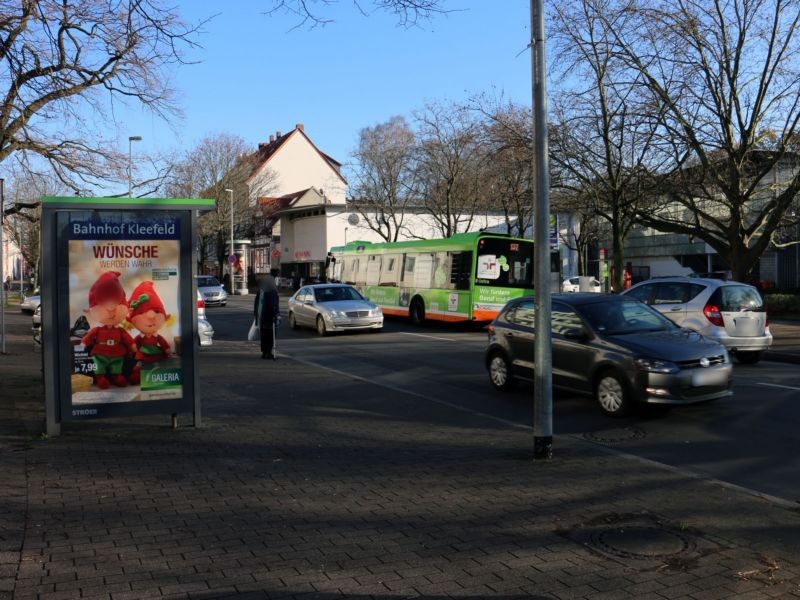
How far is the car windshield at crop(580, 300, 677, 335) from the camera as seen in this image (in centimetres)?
992

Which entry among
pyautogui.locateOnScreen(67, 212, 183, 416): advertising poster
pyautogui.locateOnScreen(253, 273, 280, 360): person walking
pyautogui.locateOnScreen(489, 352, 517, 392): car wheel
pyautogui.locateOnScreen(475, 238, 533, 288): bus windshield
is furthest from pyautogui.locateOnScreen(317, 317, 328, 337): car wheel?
pyautogui.locateOnScreen(67, 212, 183, 416): advertising poster

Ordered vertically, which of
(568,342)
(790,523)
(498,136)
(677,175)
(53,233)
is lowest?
(790,523)

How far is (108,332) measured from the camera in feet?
26.6

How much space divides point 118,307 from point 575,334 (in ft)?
18.9

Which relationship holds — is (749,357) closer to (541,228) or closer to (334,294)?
(541,228)

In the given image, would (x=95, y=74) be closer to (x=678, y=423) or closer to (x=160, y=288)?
(x=160, y=288)

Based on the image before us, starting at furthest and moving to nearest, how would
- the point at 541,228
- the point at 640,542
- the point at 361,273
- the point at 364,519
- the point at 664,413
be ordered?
the point at 361,273, the point at 664,413, the point at 541,228, the point at 364,519, the point at 640,542

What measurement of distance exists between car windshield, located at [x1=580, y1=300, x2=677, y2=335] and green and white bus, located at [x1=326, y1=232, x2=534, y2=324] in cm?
1186

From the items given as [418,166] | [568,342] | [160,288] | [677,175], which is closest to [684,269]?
[418,166]

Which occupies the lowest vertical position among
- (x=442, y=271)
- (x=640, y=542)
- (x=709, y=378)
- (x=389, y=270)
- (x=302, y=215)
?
(x=640, y=542)

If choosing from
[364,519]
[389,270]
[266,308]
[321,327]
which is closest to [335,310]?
[321,327]

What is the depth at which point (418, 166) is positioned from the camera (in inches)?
1699

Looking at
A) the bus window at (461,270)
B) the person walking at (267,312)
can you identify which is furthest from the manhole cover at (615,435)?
the bus window at (461,270)

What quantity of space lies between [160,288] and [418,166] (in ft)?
118
